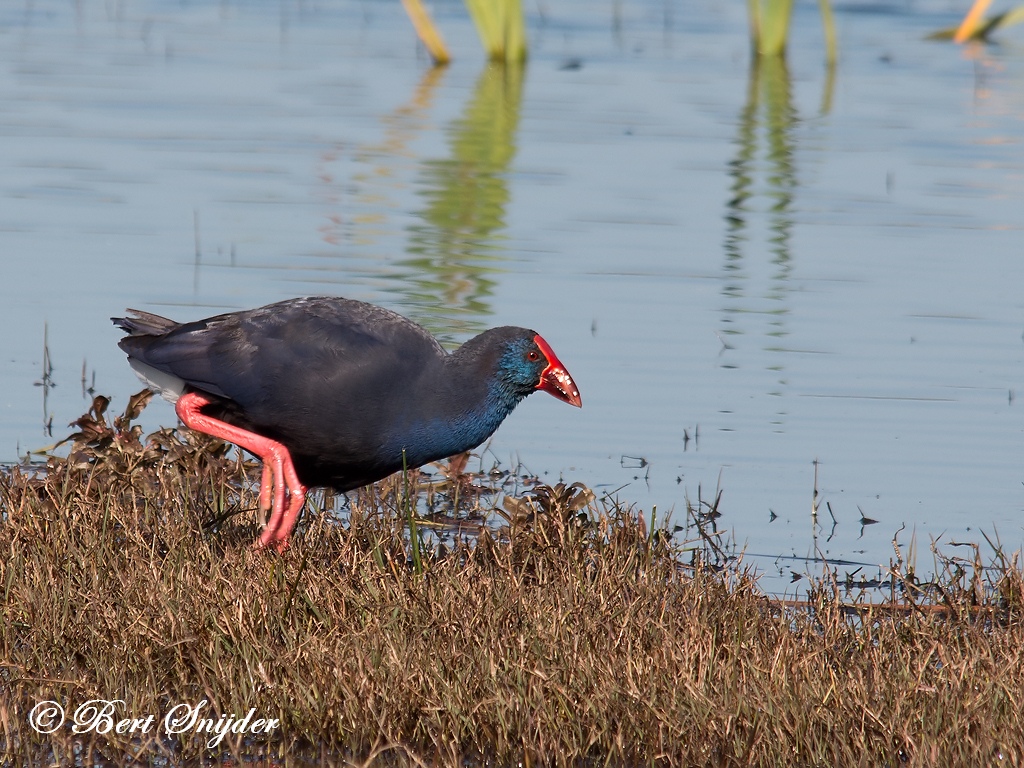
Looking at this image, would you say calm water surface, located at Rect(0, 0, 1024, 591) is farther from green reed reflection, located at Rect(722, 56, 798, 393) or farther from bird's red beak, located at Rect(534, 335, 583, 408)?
bird's red beak, located at Rect(534, 335, 583, 408)

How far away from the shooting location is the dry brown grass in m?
4.24

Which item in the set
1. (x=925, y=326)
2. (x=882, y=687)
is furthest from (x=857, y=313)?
(x=882, y=687)

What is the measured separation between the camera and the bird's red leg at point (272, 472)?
5488 mm

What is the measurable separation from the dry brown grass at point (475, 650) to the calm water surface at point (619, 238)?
0.99 metres

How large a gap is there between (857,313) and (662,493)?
3114 millimetres

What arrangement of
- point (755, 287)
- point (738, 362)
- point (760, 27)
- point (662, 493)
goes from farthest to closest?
1. point (760, 27)
2. point (755, 287)
3. point (738, 362)
4. point (662, 493)

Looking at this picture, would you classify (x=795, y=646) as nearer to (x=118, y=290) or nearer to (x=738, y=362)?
(x=738, y=362)

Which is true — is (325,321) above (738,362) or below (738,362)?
above

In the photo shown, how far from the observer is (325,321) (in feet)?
18.4

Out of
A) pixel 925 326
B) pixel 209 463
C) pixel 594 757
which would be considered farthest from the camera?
pixel 925 326

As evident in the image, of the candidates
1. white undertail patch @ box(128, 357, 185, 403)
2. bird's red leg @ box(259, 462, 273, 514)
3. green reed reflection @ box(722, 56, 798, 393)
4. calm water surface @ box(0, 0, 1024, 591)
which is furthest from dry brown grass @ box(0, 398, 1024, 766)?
green reed reflection @ box(722, 56, 798, 393)

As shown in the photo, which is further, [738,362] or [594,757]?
[738,362]

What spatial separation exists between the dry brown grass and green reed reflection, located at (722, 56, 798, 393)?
10.9ft

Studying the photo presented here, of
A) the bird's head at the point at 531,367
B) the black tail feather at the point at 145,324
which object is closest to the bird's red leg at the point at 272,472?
the black tail feather at the point at 145,324
